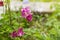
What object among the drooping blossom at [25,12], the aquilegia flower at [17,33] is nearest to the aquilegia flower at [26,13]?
the drooping blossom at [25,12]

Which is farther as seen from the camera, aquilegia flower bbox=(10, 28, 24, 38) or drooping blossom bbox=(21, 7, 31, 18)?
drooping blossom bbox=(21, 7, 31, 18)

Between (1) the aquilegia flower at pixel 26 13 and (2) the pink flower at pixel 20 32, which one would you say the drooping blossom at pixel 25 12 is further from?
(2) the pink flower at pixel 20 32

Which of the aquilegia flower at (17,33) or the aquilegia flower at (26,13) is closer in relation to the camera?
the aquilegia flower at (17,33)

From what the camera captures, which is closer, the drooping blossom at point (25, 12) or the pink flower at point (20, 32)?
the pink flower at point (20, 32)

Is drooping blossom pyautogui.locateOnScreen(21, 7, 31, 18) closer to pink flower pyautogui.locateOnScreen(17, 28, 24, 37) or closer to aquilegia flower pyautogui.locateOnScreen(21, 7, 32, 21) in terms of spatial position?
aquilegia flower pyautogui.locateOnScreen(21, 7, 32, 21)

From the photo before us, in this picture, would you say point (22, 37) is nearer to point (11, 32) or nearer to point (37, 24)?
point (11, 32)

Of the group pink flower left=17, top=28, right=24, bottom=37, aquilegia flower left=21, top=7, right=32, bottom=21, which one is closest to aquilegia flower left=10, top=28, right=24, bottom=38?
pink flower left=17, top=28, right=24, bottom=37

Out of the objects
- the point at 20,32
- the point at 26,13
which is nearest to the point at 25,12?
the point at 26,13

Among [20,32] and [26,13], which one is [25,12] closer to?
[26,13]

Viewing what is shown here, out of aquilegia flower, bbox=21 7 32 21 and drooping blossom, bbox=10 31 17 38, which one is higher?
aquilegia flower, bbox=21 7 32 21

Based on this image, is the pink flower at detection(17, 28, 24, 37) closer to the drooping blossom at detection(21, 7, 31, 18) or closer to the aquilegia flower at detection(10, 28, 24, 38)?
the aquilegia flower at detection(10, 28, 24, 38)

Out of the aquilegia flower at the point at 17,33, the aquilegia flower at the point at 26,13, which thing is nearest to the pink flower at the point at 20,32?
the aquilegia flower at the point at 17,33

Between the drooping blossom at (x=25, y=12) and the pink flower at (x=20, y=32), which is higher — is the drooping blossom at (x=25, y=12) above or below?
above

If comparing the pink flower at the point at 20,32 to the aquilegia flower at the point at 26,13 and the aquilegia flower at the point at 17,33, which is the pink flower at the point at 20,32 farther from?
the aquilegia flower at the point at 26,13
